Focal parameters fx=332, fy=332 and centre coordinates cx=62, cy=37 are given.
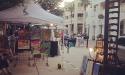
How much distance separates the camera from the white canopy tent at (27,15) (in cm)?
1288

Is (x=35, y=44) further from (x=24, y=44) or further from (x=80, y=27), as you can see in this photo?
(x=80, y=27)

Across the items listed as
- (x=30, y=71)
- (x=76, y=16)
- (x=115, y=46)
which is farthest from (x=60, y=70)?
(x=76, y=16)

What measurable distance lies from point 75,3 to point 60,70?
6744 centimetres

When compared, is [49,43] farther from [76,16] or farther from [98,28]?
[76,16]

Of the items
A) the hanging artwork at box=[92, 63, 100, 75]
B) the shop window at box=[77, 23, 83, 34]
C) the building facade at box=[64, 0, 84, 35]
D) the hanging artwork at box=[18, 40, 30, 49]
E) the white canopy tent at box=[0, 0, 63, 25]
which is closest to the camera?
the hanging artwork at box=[92, 63, 100, 75]

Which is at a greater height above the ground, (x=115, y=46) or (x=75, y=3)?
(x=75, y=3)

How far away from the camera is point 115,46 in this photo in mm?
9883

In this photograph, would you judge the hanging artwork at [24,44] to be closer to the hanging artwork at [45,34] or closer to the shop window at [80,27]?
the hanging artwork at [45,34]

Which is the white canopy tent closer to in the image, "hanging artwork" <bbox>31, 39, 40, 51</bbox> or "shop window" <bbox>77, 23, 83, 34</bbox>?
"hanging artwork" <bbox>31, 39, 40, 51</bbox>

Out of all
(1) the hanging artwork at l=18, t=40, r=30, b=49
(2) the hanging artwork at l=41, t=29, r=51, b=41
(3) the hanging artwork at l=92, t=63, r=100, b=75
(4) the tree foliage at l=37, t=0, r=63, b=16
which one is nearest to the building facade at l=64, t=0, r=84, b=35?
(4) the tree foliage at l=37, t=0, r=63, b=16

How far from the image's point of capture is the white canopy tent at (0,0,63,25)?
12883 mm

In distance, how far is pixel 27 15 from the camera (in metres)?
13.1

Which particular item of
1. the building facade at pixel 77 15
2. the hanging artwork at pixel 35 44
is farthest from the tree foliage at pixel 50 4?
the building facade at pixel 77 15

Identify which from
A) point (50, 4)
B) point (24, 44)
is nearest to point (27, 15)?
point (24, 44)
